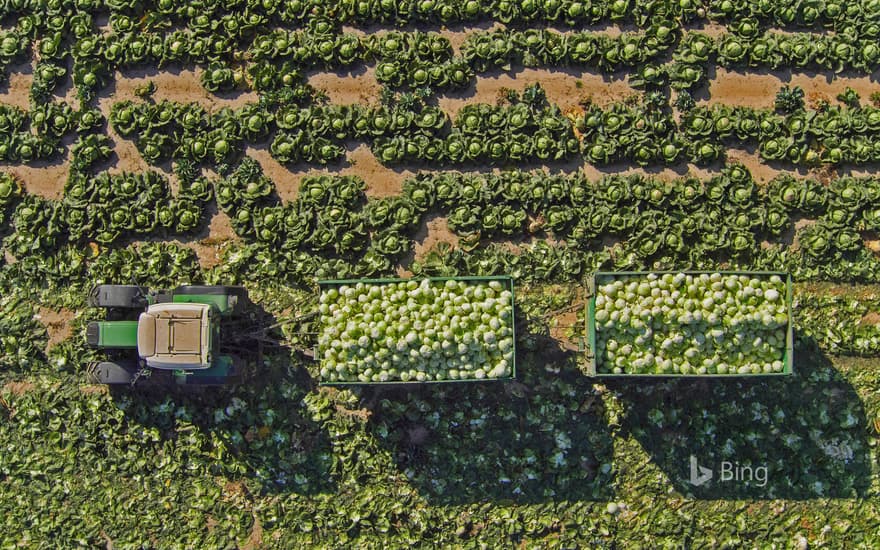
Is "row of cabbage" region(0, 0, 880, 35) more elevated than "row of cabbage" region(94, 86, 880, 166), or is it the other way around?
"row of cabbage" region(0, 0, 880, 35)

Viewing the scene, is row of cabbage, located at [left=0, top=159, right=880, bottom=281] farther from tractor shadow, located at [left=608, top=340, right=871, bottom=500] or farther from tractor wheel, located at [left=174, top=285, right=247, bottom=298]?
tractor shadow, located at [left=608, top=340, right=871, bottom=500]

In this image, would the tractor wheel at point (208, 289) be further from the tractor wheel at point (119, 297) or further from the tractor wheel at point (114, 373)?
the tractor wheel at point (114, 373)

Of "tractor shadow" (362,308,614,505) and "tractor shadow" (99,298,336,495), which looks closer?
"tractor shadow" (362,308,614,505)

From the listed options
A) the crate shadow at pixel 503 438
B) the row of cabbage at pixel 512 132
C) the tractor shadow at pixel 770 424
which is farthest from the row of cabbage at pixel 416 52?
the crate shadow at pixel 503 438

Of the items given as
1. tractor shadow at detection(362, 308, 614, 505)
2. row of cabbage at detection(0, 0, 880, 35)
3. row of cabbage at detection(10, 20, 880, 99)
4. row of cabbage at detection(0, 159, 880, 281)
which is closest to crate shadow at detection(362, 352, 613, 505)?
tractor shadow at detection(362, 308, 614, 505)

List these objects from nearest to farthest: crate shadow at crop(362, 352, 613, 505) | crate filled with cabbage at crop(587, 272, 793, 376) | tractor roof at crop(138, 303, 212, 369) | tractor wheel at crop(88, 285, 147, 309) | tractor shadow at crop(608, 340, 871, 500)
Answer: tractor roof at crop(138, 303, 212, 369)
crate filled with cabbage at crop(587, 272, 793, 376)
tractor wheel at crop(88, 285, 147, 309)
tractor shadow at crop(608, 340, 871, 500)
crate shadow at crop(362, 352, 613, 505)

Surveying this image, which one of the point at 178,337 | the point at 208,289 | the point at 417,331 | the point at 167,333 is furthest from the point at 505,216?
the point at 167,333

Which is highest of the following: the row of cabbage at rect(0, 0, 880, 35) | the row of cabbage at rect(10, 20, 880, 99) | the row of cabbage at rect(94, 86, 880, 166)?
the row of cabbage at rect(0, 0, 880, 35)
